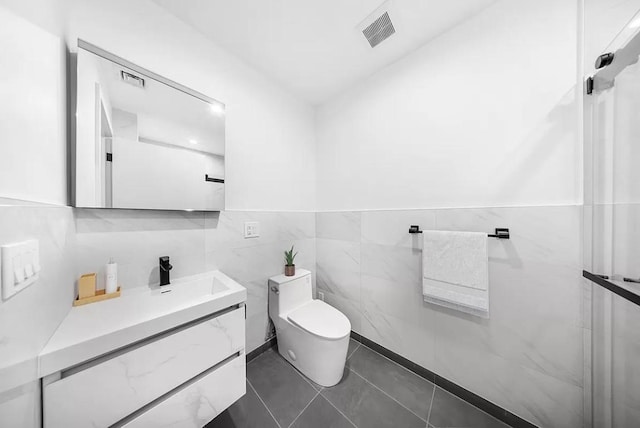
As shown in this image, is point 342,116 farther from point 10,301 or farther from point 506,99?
point 10,301

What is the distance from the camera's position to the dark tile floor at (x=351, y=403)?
1.09 m

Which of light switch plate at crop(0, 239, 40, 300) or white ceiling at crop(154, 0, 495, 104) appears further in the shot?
white ceiling at crop(154, 0, 495, 104)

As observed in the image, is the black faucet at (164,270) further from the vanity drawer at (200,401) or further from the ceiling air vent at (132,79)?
the ceiling air vent at (132,79)

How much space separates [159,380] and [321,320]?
0.91 m

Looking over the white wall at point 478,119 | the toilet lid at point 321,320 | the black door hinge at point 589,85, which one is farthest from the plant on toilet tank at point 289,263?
the black door hinge at point 589,85

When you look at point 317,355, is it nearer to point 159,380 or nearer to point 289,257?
point 289,257

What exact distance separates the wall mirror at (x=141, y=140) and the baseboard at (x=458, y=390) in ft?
5.35

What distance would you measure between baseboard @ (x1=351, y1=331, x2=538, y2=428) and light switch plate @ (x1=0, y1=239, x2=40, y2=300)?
183cm

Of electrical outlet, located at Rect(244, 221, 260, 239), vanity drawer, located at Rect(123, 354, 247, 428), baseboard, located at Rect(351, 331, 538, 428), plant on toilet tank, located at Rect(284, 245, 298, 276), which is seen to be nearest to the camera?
vanity drawer, located at Rect(123, 354, 247, 428)

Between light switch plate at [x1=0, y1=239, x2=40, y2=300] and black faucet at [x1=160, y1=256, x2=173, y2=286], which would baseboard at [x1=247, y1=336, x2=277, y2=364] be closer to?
black faucet at [x1=160, y1=256, x2=173, y2=286]

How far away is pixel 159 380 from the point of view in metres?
0.76

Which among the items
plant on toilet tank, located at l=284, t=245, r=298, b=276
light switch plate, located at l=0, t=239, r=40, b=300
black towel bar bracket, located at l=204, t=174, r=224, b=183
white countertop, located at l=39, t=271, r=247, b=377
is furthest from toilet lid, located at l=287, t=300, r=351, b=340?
light switch plate, located at l=0, t=239, r=40, b=300

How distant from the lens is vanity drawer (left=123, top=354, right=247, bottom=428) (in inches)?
29.6

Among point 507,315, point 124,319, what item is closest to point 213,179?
point 124,319
